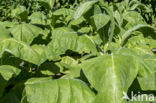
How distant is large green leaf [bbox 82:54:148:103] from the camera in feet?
3.36

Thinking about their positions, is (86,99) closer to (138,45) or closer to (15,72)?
(15,72)

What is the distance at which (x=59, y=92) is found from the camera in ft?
3.79

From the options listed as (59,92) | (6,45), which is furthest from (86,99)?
(6,45)

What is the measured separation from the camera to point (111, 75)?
3.50 feet

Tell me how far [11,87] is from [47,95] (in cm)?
103

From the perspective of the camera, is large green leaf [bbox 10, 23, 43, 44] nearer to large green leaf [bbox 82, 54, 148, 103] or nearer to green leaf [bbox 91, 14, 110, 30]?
green leaf [bbox 91, 14, 110, 30]

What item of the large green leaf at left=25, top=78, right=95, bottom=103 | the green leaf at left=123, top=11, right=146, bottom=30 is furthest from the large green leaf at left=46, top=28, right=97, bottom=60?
the green leaf at left=123, top=11, right=146, bottom=30

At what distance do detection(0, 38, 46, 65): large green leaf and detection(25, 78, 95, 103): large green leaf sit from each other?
1.58ft

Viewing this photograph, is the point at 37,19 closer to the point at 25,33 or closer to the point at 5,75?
the point at 25,33

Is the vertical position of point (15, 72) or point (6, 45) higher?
point (6, 45)

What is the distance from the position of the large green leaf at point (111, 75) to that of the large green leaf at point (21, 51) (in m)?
0.59

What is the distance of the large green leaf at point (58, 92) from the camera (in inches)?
42.9

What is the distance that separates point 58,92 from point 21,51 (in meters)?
0.68

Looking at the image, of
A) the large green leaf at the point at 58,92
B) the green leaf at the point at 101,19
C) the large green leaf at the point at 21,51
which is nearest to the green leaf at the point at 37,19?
the large green leaf at the point at 21,51
